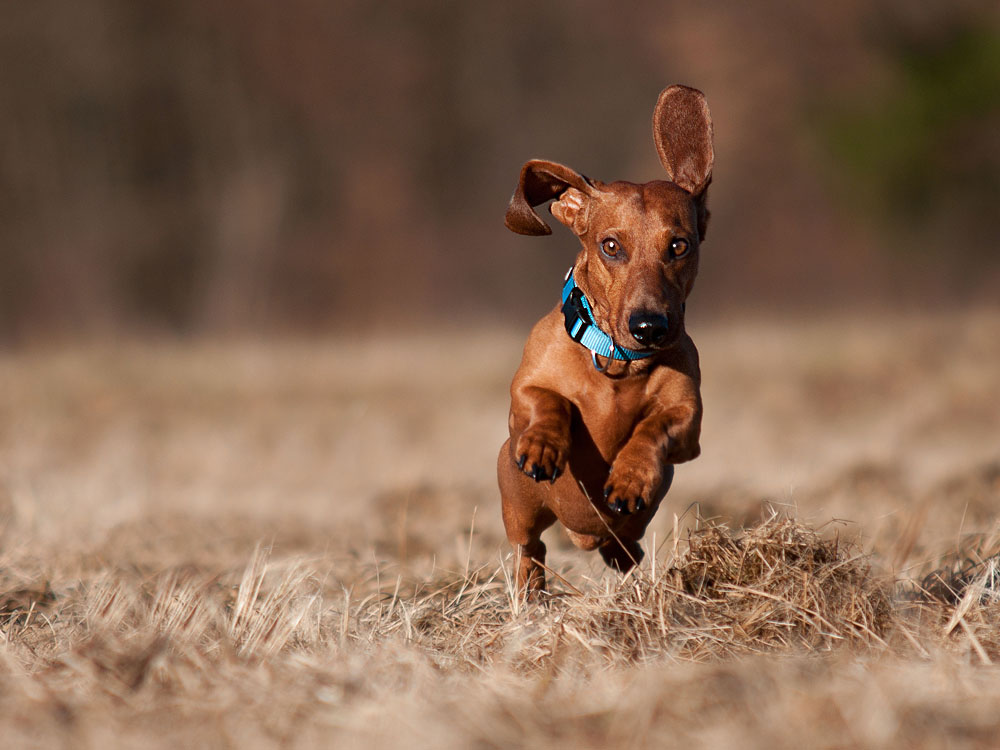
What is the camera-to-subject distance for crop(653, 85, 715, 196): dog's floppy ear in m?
3.62

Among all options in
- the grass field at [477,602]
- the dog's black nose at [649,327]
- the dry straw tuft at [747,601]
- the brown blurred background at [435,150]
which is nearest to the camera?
the grass field at [477,602]

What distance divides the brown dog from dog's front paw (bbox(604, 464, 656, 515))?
0.04 meters

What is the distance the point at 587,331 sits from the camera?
3486 millimetres

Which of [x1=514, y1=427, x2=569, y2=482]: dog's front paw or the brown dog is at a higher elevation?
the brown dog

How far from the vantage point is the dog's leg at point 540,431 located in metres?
3.19

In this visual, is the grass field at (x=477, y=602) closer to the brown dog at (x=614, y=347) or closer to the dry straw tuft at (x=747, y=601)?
the dry straw tuft at (x=747, y=601)

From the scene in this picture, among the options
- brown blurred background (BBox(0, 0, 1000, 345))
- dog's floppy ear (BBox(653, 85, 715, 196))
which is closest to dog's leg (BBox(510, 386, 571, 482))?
dog's floppy ear (BBox(653, 85, 715, 196))

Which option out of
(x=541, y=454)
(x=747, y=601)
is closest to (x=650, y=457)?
(x=541, y=454)

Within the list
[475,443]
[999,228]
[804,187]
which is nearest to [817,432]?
[475,443]

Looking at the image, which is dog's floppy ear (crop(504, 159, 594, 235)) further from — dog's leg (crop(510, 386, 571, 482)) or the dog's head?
dog's leg (crop(510, 386, 571, 482))

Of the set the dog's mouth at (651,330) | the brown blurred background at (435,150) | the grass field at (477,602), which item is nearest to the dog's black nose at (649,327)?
the dog's mouth at (651,330)

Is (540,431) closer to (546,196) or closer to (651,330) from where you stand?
(651,330)

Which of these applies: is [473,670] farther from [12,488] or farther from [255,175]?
[255,175]

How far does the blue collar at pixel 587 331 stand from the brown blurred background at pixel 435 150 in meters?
14.2
